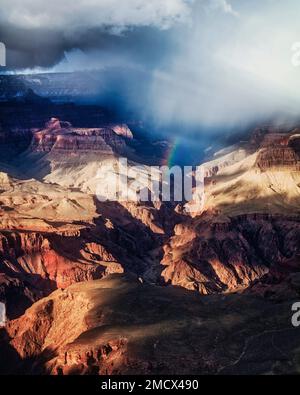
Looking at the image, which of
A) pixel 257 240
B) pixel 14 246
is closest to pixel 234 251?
pixel 257 240

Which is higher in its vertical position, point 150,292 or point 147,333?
point 150,292

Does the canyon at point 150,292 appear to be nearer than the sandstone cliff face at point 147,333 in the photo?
No

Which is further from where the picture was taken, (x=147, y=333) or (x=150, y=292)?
(x=150, y=292)

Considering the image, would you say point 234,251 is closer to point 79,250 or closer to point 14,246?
Result: point 79,250

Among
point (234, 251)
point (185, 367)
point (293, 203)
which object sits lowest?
point (185, 367)

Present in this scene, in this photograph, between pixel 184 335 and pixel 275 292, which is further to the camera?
pixel 275 292

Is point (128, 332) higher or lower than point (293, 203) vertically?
lower

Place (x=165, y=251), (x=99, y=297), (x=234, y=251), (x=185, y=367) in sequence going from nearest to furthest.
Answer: (x=185, y=367)
(x=99, y=297)
(x=234, y=251)
(x=165, y=251)

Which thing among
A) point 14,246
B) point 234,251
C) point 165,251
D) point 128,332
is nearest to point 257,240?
point 234,251

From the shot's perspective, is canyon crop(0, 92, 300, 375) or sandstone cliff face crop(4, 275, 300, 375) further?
canyon crop(0, 92, 300, 375)
